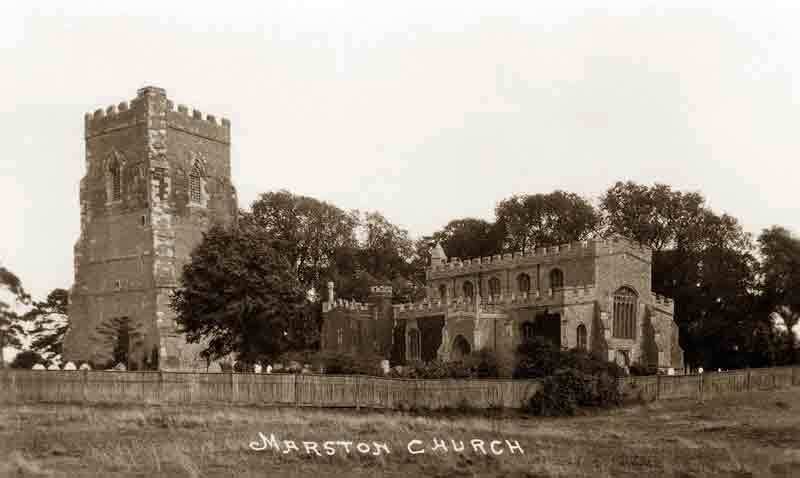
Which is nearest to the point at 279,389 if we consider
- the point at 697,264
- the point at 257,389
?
the point at 257,389

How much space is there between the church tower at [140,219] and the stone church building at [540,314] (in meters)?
9.56

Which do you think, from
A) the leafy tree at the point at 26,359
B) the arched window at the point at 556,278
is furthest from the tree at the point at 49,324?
the arched window at the point at 556,278

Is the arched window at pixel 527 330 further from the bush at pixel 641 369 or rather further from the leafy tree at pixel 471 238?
the leafy tree at pixel 471 238

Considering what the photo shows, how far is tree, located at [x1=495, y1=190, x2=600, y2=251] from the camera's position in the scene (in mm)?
65938

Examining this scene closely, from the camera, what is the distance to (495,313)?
171 ft

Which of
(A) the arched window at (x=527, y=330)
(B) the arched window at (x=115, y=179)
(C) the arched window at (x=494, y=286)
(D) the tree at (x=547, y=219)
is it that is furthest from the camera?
(D) the tree at (x=547, y=219)

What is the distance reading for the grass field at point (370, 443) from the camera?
19719 mm

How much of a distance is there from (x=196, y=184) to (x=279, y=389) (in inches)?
1135

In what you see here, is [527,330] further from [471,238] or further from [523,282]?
[471,238]

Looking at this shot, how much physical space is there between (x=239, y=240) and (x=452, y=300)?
43.1ft

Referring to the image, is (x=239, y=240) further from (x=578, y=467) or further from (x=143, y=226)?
(x=578, y=467)

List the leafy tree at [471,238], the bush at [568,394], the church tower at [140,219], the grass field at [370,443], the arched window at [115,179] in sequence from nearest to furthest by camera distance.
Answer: the grass field at [370,443] < the bush at [568,394] < the church tower at [140,219] < the arched window at [115,179] < the leafy tree at [471,238]

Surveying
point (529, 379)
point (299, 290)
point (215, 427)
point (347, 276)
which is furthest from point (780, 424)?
point (347, 276)

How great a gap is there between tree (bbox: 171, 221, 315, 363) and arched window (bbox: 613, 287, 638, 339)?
15.9m
